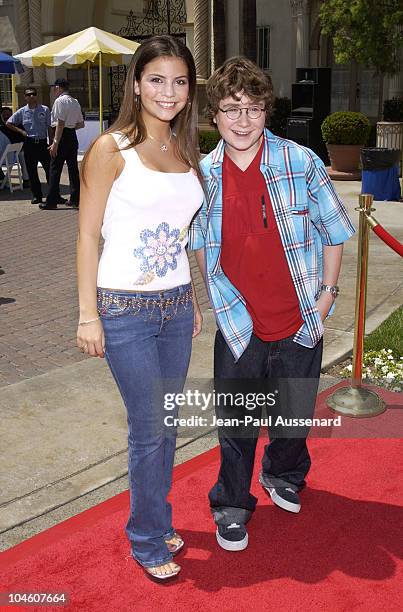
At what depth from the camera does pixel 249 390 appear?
316 cm

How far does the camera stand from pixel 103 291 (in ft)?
8.94

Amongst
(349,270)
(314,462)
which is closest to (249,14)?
(349,270)

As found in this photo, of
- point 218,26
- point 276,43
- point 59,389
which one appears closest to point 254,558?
point 59,389

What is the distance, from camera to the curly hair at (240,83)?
9.42 feet

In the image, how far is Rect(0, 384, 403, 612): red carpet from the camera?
9.53 ft

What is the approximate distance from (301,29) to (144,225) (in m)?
19.6

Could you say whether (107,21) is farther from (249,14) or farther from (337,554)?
(337,554)

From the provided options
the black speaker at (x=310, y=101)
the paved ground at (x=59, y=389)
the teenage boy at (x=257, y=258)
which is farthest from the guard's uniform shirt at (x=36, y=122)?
the teenage boy at (x=257, y=258)

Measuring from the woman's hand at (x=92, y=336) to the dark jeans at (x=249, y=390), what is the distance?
2.07 feet

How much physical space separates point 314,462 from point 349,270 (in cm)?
411

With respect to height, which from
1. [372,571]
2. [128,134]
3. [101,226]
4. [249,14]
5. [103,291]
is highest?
[249,14]

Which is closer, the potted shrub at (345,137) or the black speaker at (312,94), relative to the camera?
the potted shrub at (345,137)

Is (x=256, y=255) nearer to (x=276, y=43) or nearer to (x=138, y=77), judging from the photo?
(x=138, y=77)

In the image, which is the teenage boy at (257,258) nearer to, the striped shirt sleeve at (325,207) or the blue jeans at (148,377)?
the striped shirt sleeve at (325,207)
